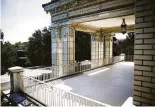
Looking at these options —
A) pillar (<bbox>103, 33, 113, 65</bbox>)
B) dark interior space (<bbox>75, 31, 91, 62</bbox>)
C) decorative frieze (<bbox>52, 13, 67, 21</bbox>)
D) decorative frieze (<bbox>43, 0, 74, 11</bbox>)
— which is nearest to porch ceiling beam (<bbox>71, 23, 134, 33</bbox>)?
decorative frieze (<bbox>52, 13, 67, 21</bbox>)

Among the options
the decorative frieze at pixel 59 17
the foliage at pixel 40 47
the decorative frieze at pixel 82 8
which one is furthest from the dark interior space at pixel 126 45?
the decorative frieze at pixel 82 8

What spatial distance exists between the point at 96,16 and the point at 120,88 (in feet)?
13.6

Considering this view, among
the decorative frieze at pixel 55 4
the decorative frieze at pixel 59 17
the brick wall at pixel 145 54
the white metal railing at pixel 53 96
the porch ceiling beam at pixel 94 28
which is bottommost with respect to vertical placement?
the white metal railing at pixel 53 96

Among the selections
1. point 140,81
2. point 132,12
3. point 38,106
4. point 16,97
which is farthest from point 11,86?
point 132,12

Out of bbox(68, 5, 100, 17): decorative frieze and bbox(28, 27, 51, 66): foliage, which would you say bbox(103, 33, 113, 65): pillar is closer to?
bbox(68, 5, 100, 17): decorative frieze

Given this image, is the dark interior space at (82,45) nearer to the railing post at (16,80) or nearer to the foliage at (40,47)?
the foliage at (40,47)

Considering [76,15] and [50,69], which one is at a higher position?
[76,15]

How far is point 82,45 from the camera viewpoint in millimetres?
27344

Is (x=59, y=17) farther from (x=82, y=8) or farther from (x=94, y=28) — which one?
(x=94, y=28)

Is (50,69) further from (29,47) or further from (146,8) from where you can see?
(29,47)

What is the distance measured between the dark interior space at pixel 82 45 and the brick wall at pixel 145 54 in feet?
72.4

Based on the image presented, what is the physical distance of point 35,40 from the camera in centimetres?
3177

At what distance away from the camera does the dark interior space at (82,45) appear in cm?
2686

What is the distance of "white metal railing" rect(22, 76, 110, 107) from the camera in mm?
4648
